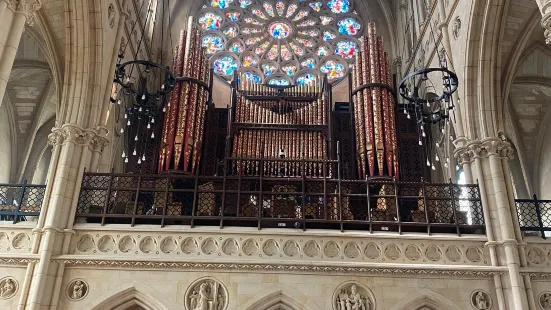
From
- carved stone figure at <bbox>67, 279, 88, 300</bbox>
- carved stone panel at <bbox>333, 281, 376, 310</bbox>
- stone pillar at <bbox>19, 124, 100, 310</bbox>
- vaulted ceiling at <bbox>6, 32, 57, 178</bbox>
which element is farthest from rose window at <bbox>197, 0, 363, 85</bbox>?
carved stone figure at <bbox>67, 279, 88, 300</bbox>

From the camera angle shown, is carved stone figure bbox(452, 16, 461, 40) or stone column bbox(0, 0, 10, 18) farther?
carved stone figure bbox(452, 16, 461, 40)

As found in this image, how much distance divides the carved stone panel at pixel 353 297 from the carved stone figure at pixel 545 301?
10.5 feet

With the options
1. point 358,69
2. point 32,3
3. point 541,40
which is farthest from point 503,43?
point 32,3

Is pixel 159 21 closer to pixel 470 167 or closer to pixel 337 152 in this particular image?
pixel 337 152

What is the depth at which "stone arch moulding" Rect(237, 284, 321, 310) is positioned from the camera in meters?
10.5

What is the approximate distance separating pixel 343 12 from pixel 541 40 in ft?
26.5

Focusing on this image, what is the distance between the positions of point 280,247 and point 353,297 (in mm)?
1727

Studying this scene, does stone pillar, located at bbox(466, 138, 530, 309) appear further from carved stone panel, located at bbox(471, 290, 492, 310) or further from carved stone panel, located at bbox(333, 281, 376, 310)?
carved stone panel, located at bbox(333, 281, 376, 310)

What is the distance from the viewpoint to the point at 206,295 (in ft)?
34.7

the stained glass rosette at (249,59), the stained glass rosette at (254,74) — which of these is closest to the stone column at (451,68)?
the stained glass rosette at (254,74)

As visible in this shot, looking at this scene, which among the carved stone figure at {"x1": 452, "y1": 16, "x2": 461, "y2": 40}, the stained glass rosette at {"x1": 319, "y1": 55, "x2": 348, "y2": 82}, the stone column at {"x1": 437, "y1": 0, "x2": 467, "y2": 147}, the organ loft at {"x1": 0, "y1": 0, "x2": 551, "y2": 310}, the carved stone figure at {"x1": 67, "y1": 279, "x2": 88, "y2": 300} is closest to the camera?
the carved stone figure at {"x1": 67, "y1": 279, "x2": 88, "y2": 300}

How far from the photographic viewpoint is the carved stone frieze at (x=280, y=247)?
10945mm

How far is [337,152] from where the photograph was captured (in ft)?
45.3

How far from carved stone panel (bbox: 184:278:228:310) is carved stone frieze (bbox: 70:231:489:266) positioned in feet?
1.74
